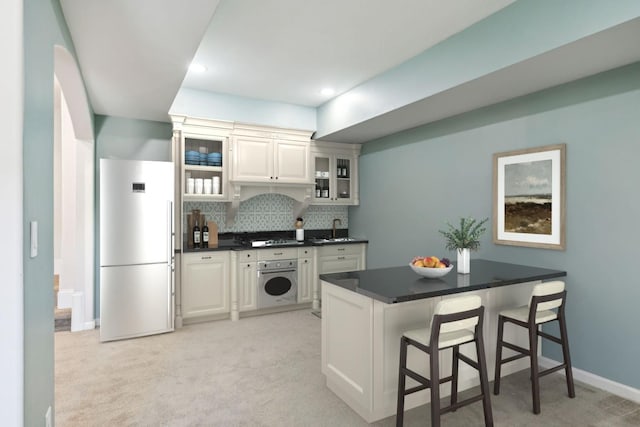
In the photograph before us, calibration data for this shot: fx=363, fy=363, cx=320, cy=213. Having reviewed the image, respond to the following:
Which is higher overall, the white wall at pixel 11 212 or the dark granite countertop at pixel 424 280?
the white wall at pixel 11 212

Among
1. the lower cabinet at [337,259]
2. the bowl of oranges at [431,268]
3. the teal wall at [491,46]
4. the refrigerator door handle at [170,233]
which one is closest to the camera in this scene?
the teal wall at [491,46]

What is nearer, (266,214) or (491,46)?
(491,46)

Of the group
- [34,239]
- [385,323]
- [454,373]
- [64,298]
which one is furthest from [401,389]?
[64,298]

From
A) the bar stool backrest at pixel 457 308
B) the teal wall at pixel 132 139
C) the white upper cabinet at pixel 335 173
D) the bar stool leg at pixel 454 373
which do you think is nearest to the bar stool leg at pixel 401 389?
the bar stool backrest at pixel 457 308

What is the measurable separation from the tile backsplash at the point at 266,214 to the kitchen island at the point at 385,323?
102 inches

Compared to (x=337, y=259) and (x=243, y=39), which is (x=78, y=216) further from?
(x=337, y=259)

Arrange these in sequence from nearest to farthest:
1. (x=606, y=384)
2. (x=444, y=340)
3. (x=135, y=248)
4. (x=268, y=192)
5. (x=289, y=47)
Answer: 1. (x=444, y=340)
2. (x=606, y=384)
3. (x=289, y=47)
4. (x=135, y=248)
5. (x=268, y=192)

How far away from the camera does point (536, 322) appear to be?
2477mm

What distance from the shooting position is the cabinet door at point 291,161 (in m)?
4.77

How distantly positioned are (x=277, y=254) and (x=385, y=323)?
101 inches

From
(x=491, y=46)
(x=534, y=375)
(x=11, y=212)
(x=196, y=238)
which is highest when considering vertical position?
(x=491, y=46)

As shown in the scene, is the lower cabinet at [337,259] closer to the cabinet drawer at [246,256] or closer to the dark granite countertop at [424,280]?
the cabinet drawer at [246,256]

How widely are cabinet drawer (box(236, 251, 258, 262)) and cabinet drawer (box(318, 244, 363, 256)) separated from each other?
0.93 meters

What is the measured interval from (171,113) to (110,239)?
60.6 inches
